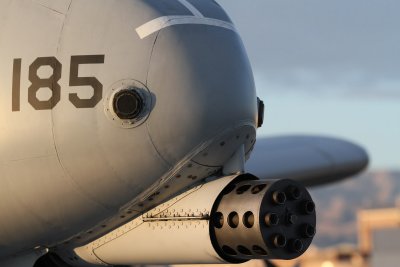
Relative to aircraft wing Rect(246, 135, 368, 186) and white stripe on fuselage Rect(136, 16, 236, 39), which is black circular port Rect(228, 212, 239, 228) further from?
aircraft wing Rect(246, 135, 368, 186)

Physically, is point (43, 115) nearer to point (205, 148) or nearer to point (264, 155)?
point (205, 148)

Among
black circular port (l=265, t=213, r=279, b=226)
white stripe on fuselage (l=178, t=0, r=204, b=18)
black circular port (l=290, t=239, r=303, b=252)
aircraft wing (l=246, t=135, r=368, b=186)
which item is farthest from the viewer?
aircraft wing (l=246, t=135, r=368, b=186)

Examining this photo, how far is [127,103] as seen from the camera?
8703 millimetres

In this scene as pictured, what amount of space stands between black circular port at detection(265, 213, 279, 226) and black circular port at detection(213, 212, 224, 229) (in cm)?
45

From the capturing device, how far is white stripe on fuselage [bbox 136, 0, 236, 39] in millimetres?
8867

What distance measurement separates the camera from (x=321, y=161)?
62.6 feet

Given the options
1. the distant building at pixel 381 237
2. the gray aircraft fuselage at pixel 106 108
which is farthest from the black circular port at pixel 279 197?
the distant building at pixel 381 237

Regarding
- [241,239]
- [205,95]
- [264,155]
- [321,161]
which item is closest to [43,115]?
[205,95]

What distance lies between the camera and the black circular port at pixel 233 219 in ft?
28.7

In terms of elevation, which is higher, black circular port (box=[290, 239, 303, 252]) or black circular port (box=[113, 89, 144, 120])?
black circular port (box=[113, 89, 144, 120])

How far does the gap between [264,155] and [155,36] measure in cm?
924

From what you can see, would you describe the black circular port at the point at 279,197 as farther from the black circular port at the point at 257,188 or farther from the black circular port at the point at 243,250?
the black circular port at the point at 243,250

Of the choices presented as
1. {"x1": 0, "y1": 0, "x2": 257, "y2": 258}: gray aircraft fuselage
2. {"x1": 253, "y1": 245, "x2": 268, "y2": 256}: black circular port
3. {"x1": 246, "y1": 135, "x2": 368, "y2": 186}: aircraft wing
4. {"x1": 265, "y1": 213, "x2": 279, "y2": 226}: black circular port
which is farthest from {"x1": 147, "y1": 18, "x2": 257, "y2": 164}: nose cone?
{"x1": 246, "y1": 135, "x2": 368, "y2": 186}: aircraft wing

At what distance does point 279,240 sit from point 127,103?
1733 mm
